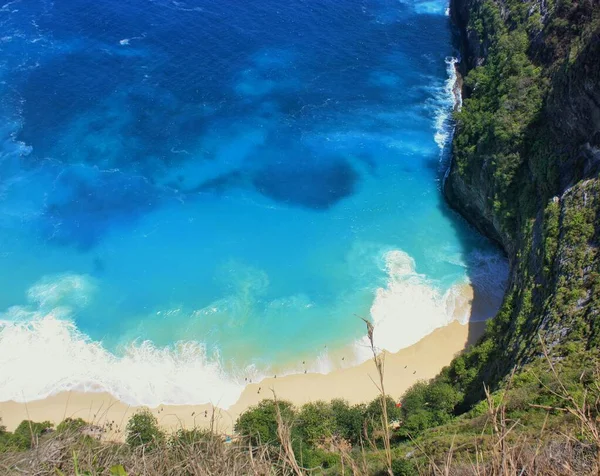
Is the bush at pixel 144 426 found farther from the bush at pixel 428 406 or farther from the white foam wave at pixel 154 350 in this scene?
the bush at pixel 428 406

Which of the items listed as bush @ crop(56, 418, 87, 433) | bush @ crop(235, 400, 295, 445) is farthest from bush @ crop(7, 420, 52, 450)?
bush @ crop(235, 400, 295, 445)

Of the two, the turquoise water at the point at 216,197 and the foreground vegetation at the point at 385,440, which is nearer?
the foreground vegetation at the point at 385,440

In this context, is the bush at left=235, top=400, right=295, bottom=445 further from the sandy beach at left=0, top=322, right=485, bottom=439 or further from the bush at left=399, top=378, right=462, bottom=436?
the bush at left=399, top=378, right=462, bottom=436

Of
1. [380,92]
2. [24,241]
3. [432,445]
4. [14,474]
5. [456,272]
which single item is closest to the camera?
[14,474]

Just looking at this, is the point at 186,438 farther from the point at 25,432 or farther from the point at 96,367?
the point at 96,367

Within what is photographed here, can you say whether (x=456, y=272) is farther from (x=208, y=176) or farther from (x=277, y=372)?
(x=208, y=176)

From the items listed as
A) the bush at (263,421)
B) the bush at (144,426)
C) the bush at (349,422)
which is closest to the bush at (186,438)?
the bush at (263,421)

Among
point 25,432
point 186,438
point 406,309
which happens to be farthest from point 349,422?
point 25,432

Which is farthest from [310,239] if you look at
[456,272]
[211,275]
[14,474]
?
[14,474]
